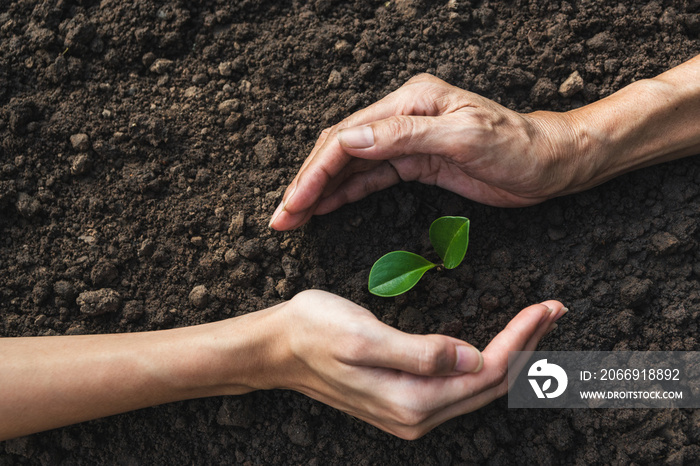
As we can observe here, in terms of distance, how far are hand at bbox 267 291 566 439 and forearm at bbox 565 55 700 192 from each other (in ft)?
1.44

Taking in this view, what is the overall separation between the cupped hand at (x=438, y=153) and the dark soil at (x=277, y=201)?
7 centimetres

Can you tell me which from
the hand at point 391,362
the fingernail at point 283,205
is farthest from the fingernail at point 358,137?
the hand at point 391,362

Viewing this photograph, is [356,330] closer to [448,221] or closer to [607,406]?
[448,221]

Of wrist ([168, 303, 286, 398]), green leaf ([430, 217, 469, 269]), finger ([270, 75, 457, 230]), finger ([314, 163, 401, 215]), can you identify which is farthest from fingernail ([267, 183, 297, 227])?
green leaf ([430, 217, 469, 269])

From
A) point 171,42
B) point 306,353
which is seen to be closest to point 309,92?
point 171,42

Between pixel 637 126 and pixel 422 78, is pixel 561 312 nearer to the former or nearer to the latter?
pixel 637 126

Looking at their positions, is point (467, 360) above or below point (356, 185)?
below

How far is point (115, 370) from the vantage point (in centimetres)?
126

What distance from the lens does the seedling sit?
53.3 inches

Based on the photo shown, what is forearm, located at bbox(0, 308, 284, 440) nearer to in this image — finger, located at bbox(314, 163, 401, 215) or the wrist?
the wrist

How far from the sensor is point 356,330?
44.1 inches

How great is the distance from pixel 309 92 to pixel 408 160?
15.7 inches

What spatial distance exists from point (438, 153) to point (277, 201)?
51cm

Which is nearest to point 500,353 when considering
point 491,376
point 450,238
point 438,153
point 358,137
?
point 491,376
